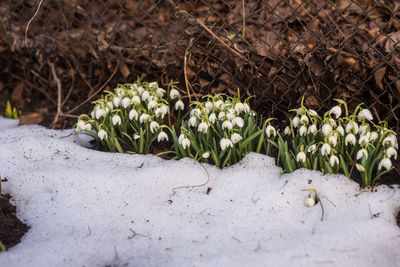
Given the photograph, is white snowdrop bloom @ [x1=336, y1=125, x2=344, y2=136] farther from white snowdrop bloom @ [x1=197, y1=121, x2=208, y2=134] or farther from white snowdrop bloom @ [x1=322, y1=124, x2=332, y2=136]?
white snowdrop bloom @ [x1=197, y1=121, x2=208, y2=134]

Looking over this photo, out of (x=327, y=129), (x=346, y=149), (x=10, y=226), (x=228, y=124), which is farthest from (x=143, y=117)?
(x=346, y=149)

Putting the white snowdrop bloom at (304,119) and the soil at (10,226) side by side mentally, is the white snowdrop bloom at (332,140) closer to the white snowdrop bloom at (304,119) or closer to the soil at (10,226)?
the white snowdrop bloom at (304,119)

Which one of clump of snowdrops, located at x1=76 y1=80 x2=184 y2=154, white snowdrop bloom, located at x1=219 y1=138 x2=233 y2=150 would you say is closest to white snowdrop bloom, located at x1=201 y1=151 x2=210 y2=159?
white snowdrop bloom, located at x1=219 y1=138 x2=233 y2=150

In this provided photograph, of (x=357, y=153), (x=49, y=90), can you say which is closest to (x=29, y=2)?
(x=49, y=90)

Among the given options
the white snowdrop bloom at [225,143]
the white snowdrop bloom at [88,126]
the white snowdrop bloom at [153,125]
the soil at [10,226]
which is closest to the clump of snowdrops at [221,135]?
the white snowdrop bloom at [225,143]

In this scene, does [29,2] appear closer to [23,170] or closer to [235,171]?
[23,170]

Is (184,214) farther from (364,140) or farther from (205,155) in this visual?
(364,140)
